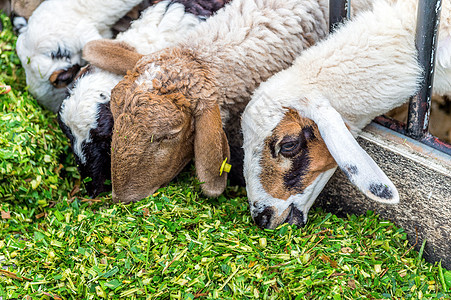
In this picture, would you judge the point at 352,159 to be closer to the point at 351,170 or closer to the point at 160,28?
the point at 351,170

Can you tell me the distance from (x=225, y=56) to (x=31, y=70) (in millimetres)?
2157

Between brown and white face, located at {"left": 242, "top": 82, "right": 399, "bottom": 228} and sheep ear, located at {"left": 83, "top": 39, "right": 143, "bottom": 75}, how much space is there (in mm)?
1100

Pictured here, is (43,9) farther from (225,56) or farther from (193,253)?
(193,253)

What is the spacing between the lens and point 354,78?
334 cm

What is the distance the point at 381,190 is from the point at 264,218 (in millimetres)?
965

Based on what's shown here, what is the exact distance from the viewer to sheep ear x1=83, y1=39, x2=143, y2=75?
3.95 meters

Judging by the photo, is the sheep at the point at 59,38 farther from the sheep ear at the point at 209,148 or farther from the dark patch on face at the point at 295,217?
the dark patch on face at the point at 295,217

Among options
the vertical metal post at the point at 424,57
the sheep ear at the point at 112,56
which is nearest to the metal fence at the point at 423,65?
the vertical metal post at the point at 424,57

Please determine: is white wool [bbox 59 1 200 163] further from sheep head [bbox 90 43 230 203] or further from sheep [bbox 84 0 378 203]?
sheep head [bbox 90 43 230 203]

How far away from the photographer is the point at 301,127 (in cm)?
334

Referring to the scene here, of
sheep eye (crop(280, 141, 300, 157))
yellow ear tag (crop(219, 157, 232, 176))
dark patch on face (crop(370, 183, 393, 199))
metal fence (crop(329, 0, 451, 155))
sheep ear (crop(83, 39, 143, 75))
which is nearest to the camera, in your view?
dark patch on face (crop(370, 183, 393, 199))

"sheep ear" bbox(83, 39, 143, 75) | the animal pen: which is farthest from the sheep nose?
"sheep ear" bbox(83, 39, 143, 75)

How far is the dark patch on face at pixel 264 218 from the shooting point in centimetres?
353

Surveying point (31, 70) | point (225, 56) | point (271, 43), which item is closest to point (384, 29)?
point (271, 43)
